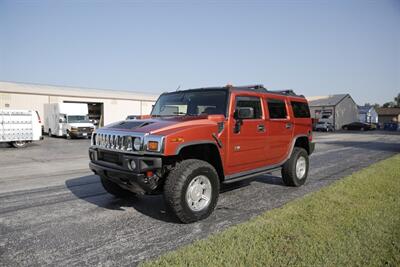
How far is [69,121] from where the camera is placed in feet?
79.6

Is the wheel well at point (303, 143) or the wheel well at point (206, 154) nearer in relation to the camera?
the wheel well at point (206, 154)

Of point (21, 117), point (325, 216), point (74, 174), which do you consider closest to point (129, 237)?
point (325, 216)

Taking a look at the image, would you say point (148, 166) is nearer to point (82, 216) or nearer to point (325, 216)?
point (82, 216)

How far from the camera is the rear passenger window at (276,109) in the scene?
6.16 m

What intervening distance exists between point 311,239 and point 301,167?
3.67 meters

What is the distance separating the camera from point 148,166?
4.10 m

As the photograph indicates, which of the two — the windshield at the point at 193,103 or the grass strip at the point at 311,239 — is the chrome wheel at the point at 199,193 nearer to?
the grass strip at the point at 311,239

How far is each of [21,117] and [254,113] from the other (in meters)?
16.6

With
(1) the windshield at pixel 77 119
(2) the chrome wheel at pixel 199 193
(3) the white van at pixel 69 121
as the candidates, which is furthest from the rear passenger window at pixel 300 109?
(1) the windshield at pixel 77 119

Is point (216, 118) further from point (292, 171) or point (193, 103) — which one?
point (292, 171)

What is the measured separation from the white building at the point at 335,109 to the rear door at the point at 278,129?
146 ft

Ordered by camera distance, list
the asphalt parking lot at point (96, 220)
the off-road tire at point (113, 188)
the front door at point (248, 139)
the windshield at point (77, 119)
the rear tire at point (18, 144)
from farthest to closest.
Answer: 1. the windshield at point (77, 119)
2. the rear tire at point (18, 144)
3. the off-road tire at point (113, 188)
4. the front door at point (248, 139)
5. the asphalt parking lot at point (96, 220)

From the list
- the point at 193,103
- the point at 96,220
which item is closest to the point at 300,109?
the point at 193,103

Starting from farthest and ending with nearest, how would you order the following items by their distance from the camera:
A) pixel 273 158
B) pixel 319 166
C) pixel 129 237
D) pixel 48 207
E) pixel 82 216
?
1. pixel 319 166
2. pixel 273 158
3. pixel 48 207
4. pixel 82 216
5. pixel 129 237
